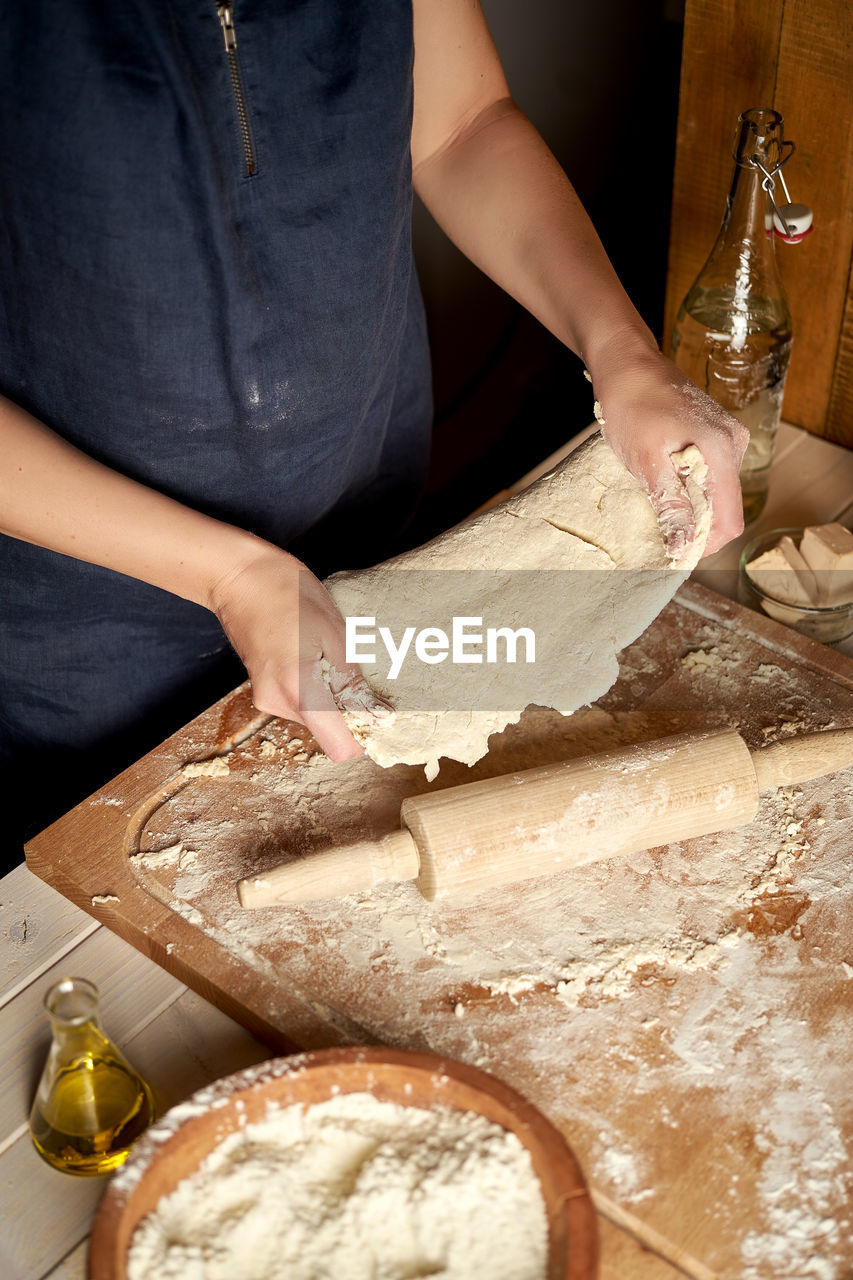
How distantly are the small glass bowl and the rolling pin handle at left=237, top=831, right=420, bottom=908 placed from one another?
2.30ft

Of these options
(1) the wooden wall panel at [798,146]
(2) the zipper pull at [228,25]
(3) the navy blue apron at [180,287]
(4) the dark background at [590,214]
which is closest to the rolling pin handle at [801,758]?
(3) the navy blue apron at [180,287]

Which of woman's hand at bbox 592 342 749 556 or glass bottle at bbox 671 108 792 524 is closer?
A: woman's hand at bbox 592 342 749 556

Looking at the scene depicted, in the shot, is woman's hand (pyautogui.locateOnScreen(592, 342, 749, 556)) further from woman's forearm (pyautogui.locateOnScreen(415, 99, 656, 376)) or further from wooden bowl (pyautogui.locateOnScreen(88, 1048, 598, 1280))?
wooden bowl (pyautogui.locateOnScreen(88, 1048, 598, 1280))

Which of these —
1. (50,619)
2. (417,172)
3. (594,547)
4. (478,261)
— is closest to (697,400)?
(594,547)

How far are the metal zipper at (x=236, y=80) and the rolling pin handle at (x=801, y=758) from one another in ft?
2.95

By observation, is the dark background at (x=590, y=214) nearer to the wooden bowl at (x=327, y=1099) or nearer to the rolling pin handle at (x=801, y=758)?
the rolling pin handle at (x=801, y=758)

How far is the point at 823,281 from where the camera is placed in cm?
189

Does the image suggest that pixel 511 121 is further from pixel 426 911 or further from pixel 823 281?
pixel 426 911

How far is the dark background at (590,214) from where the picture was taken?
321 cm

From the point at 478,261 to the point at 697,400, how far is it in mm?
521

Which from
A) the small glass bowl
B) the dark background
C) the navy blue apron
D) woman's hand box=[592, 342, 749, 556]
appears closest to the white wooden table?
the navy blue apron

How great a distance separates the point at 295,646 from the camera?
124 cm

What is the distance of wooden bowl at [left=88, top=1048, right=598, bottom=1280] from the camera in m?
0.84

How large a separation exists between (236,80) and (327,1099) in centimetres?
108
